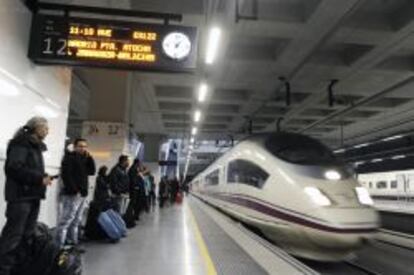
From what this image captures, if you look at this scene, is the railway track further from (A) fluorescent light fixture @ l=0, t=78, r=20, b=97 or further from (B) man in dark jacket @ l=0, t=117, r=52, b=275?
(A) fluorescent light fixture @ l=0, t=78, r=20, b=97

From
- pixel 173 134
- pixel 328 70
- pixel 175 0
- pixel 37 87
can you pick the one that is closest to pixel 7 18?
pixel 37 87

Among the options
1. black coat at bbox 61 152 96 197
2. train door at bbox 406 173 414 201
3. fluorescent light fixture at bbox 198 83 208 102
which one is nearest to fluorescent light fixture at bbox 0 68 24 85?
black coat at bbox 61 152 96 197

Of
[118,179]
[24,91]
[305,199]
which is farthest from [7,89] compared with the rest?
[305,199]

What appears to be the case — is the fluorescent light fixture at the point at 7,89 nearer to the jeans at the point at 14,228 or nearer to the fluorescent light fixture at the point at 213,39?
the jeans at the point at 14,228

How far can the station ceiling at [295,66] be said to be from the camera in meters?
8.59

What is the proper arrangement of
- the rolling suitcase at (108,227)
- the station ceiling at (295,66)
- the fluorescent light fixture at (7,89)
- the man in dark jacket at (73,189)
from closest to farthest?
the fluorescent light fixture at (7,89) < the man in dark jacket at (73,189) < the rolling suitcase at (108,227) < the station ceiling at (295,66)

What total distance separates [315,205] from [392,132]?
18298 millimetres

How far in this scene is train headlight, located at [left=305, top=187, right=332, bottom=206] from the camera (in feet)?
19.7

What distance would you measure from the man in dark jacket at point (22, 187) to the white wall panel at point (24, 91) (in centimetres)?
64

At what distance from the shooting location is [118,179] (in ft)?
26.5

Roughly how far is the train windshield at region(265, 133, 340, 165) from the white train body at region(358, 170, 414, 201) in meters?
10.0

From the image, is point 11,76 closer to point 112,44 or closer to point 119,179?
point 112,44

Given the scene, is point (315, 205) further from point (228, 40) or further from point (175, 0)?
point (228, 40)

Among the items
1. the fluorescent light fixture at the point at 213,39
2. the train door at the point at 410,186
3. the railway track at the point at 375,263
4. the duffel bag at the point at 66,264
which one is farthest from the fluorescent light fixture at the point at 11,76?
the train door at the point at 410,186
